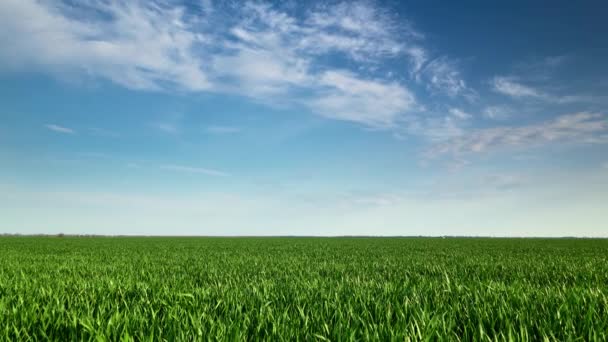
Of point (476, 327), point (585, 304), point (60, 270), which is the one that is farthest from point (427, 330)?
point (60, 270)

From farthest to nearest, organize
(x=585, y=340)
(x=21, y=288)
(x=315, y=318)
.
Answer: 1. (x=21, y=288)
2. (x=315, y=318)
3. (x=585, y=340)

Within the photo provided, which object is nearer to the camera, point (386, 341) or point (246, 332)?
point (386, 341)

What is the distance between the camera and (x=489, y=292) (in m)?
5.96

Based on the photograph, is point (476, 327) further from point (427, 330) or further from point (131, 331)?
point (131, 331)

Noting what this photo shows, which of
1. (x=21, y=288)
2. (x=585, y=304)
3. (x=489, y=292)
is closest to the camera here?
(x=585, y=304)

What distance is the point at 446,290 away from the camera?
6113 millimetres

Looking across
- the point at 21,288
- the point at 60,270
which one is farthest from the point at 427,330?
the point at 60,270

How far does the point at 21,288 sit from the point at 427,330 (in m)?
7.44

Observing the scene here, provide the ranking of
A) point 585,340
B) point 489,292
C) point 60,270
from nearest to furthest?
point 585,340, point 489,292, point 60,270

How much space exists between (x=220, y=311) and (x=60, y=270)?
9926 millimetres

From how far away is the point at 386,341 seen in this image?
3.29 meters

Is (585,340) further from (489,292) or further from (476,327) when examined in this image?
(489,292)

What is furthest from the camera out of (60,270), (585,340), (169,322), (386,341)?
(60,270)

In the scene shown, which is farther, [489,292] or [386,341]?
[489,292]
